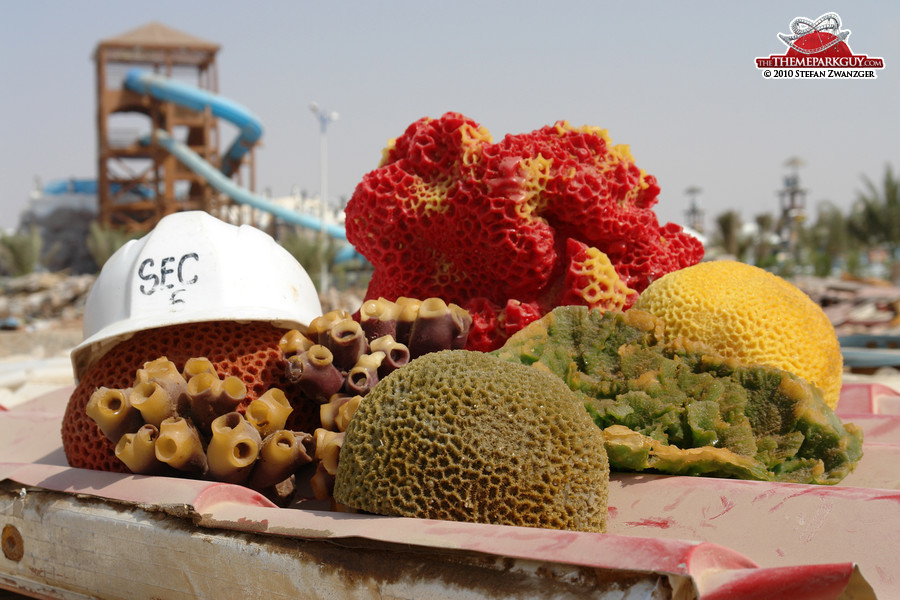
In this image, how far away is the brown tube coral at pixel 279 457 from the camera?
178 cm

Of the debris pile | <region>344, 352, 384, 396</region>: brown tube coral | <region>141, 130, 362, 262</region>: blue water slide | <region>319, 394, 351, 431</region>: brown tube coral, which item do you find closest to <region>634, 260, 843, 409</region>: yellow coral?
<region>344, 352, 384, 396</region>: brown tube coral

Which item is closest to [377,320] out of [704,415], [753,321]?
[704,415]

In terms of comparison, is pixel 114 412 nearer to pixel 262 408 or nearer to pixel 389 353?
pixel 262 408

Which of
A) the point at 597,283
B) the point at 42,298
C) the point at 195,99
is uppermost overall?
the point at 195,99

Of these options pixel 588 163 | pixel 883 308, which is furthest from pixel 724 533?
pixel 883 308

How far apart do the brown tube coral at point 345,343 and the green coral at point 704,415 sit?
0.40 m

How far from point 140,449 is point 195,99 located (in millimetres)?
22915

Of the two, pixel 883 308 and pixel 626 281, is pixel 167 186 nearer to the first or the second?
pixel 883 308

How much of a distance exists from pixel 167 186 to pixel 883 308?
2157 centimetres

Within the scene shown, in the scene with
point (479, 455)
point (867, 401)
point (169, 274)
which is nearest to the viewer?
point (479, 455)

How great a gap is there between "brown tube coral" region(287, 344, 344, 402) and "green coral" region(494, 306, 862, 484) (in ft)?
1.55

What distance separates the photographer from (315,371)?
190 cm

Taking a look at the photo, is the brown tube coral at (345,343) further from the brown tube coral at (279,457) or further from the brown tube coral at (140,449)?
the brown tube coral at (140,449)

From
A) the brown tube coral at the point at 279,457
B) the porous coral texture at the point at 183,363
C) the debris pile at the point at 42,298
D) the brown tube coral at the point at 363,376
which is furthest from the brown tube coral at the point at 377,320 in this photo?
the debris pile at the point at 42,298
